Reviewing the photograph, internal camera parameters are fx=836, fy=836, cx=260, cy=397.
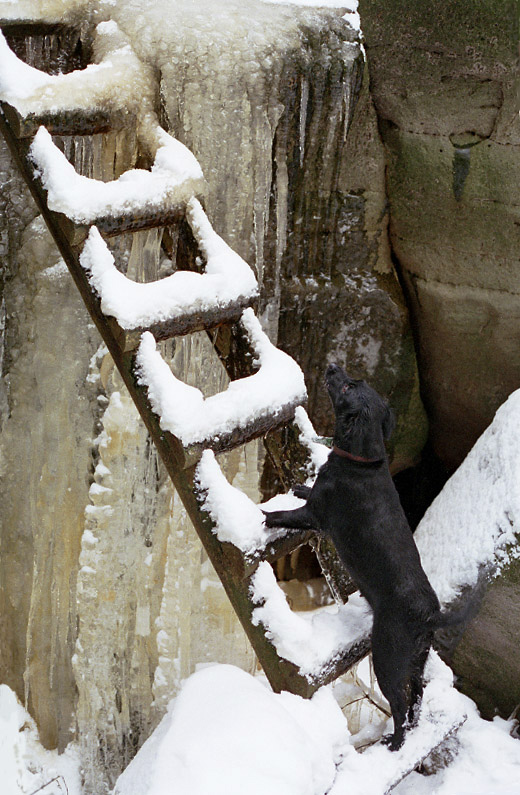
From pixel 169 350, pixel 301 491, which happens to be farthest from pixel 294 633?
pixel 169 350

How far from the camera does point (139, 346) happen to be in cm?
232

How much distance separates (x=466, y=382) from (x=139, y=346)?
2.09 metres

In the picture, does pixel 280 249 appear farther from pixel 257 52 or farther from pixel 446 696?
pixel 446 696

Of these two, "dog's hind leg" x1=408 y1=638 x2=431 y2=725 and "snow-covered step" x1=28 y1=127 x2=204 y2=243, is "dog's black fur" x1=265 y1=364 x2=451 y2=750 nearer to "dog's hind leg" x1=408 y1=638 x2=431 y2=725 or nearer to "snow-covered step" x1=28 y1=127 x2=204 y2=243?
"dog's hind leg" x1=408 y1=638 x2=431 y2=725

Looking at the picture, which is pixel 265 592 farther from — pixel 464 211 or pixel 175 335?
pixel 464 211

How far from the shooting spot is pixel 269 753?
6.63ft

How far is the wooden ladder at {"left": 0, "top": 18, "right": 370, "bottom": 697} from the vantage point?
2320 millimetres

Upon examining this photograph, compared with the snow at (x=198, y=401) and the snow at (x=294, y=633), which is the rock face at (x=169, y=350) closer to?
the snow at (x=198, y=401)

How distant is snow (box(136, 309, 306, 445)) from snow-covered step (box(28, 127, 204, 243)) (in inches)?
14.8

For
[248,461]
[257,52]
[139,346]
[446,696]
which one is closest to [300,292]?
[248,461]

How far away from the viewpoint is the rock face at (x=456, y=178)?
10.7ft

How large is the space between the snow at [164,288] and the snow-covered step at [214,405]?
0.26ft

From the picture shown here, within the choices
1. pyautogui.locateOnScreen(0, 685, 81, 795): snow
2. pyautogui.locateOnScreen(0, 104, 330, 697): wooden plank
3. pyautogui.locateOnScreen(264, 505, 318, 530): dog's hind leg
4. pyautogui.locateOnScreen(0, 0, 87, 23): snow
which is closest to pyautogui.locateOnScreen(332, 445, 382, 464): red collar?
pyautogui.locateOnScreen(264, 505, 318, 530): dog's hind leg

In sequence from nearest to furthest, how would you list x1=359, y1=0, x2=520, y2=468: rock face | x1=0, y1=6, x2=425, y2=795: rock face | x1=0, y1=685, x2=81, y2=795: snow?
x1=0, y1=6, x2=425, y2=795: rock face < x1=359, y1=0, x2=520, y2=468: rock face < x1=0, y1=685, x2=81, y2=795: snow
